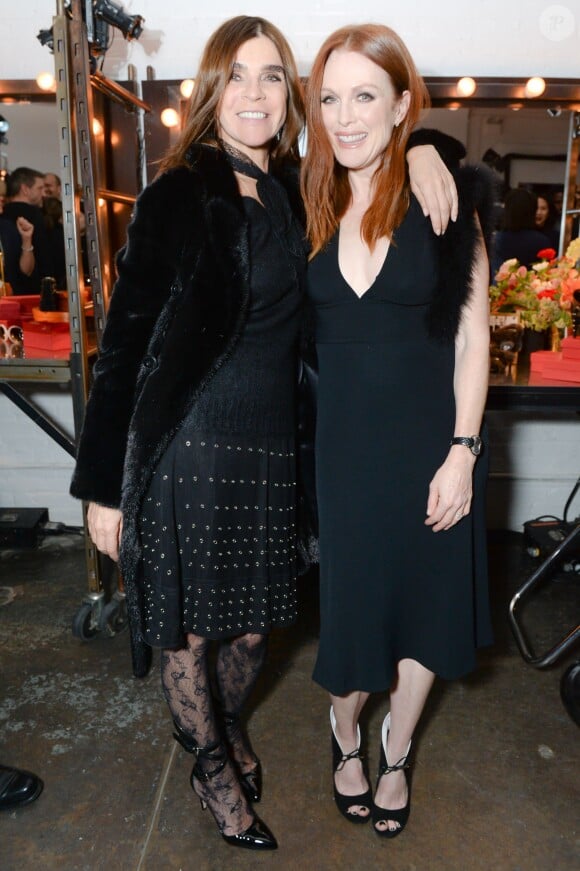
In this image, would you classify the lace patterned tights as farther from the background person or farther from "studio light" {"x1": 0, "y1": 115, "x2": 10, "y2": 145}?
"studio light" {"x1": 0, "y1": 115, "x2": 10, "y2": 145}

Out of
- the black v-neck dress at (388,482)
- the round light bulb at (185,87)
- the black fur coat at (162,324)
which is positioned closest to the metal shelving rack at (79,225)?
the round light bulb at (185,87)

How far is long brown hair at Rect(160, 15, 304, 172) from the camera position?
142 centimetres

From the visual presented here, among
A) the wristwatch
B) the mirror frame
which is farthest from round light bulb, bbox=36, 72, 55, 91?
the wristwatch

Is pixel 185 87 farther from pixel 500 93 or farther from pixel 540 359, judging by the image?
pixel 540 359

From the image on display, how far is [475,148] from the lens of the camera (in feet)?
9.61

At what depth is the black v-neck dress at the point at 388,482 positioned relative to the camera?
4.74ft

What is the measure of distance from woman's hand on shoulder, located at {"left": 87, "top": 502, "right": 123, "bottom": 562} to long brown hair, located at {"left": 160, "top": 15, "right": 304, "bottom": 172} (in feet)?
2.34

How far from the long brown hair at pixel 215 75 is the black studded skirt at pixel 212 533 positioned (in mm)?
607

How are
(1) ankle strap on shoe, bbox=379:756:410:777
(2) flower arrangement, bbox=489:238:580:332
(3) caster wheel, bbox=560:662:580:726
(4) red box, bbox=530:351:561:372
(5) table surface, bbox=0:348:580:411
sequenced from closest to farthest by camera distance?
(1) ankle strap on shoe, bbox=379:756:410:777
(3) caster wheel, bbox=560:662:580:726
(5) table surface, bbox=0:348:580:411
(4) red box, bbox=530:351:561:372
(2) flower arrangement, bbox=489:238:580:332

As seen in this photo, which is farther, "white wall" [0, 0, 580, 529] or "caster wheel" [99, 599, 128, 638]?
"white wall" [0, 0, 580, 529]

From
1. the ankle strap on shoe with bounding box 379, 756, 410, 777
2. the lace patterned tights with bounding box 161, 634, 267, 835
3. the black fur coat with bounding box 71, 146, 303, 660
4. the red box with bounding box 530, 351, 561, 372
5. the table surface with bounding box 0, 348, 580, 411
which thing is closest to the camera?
the black fur coat with bounding box 71, 146, 303, 660

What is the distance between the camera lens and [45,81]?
9.48 ft

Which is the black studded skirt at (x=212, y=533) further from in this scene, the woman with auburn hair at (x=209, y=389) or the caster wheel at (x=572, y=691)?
the caster wheel at (x=572, y=691)

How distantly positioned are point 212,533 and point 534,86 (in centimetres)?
255
